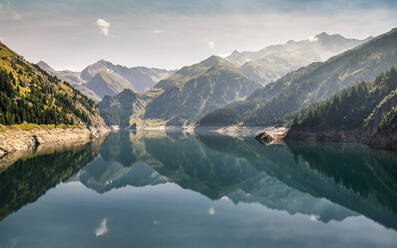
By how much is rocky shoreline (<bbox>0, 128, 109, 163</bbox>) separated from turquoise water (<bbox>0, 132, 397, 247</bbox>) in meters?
37.9

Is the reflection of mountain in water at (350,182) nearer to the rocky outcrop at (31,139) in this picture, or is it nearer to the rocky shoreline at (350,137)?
the rocky shoreline at (350,137)

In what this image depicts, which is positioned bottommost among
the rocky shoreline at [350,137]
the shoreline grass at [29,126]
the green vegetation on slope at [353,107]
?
the rocky shoreline at [350,137]

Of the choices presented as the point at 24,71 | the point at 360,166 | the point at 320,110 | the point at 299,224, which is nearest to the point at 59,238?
the point at 299,224

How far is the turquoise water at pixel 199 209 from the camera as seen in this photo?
23047 mm

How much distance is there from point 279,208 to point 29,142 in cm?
11050

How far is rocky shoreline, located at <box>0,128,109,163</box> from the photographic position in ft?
296

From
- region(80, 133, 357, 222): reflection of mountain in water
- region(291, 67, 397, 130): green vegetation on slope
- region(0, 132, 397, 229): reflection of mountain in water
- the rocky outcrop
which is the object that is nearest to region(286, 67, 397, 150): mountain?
region(291, 67, 397, 130): green vegetation on slope

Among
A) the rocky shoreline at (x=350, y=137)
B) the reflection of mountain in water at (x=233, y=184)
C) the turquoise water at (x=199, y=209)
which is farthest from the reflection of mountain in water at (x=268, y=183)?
the rocky shoreline at (x=350, y=137)

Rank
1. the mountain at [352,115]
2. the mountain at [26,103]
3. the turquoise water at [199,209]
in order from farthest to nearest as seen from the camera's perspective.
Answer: the mountain at [352,115]
the mountain at [26,103]
the turquoise water at [199,209]

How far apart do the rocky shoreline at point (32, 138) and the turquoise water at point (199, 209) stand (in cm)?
3795

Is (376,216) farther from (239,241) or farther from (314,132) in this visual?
(314,132)

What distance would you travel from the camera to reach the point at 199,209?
3312 centimetres

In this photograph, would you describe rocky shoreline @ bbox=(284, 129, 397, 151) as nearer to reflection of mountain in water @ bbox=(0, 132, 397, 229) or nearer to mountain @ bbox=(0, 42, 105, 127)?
reflection of mountain in water @ bbox=(0, 132, 397, 229)

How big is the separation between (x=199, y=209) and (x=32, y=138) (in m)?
107
